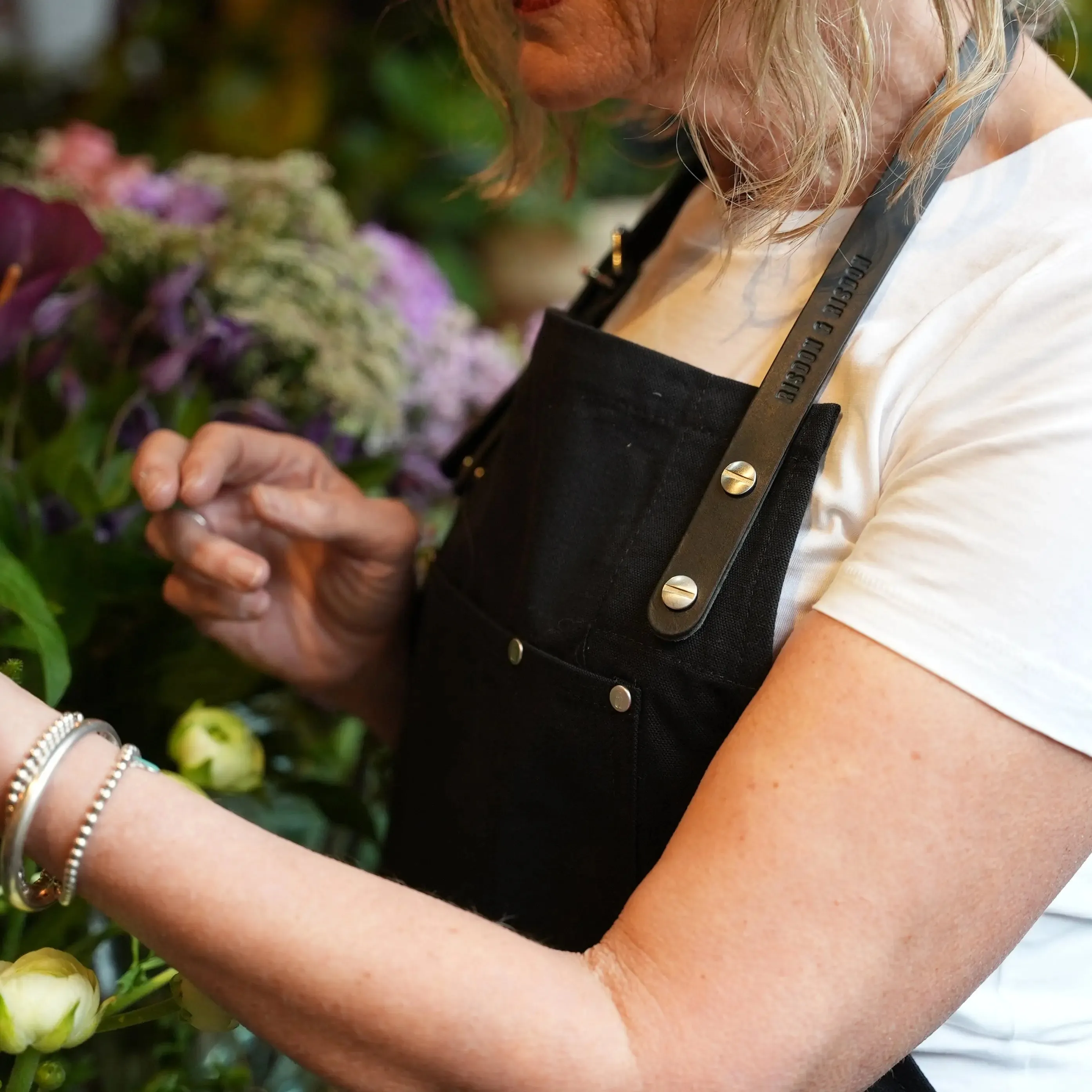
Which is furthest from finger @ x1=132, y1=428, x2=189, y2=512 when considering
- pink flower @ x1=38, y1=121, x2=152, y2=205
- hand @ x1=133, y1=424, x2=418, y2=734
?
pink flower @ x1=38, y1=121, x2=152, y2=205

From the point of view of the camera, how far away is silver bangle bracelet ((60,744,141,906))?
1.45 feet

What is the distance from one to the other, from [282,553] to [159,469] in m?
0.15

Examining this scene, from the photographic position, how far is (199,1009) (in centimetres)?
49

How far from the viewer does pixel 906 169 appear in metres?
0.57

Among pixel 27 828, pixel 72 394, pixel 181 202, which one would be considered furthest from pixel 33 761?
pixel 181 202

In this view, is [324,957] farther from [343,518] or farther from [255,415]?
[255,415]

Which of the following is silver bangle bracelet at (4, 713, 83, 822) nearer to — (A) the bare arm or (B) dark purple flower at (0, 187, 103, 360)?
(A) the bare arm

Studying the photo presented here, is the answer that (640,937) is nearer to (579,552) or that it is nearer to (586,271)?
(579,552)

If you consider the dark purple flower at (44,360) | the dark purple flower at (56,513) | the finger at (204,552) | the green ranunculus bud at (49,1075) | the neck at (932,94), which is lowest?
the green ranunculus bud at (49,1075)

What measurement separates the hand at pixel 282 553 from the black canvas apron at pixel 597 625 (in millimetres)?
85

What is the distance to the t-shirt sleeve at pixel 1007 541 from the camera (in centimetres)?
45

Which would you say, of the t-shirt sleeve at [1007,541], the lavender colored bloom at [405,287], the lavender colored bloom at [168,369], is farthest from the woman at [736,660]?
the lavender colored bloom at [405,287]

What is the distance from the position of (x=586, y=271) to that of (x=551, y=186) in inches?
38.4

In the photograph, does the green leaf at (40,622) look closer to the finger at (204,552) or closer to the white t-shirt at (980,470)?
the finger at (204,552)
